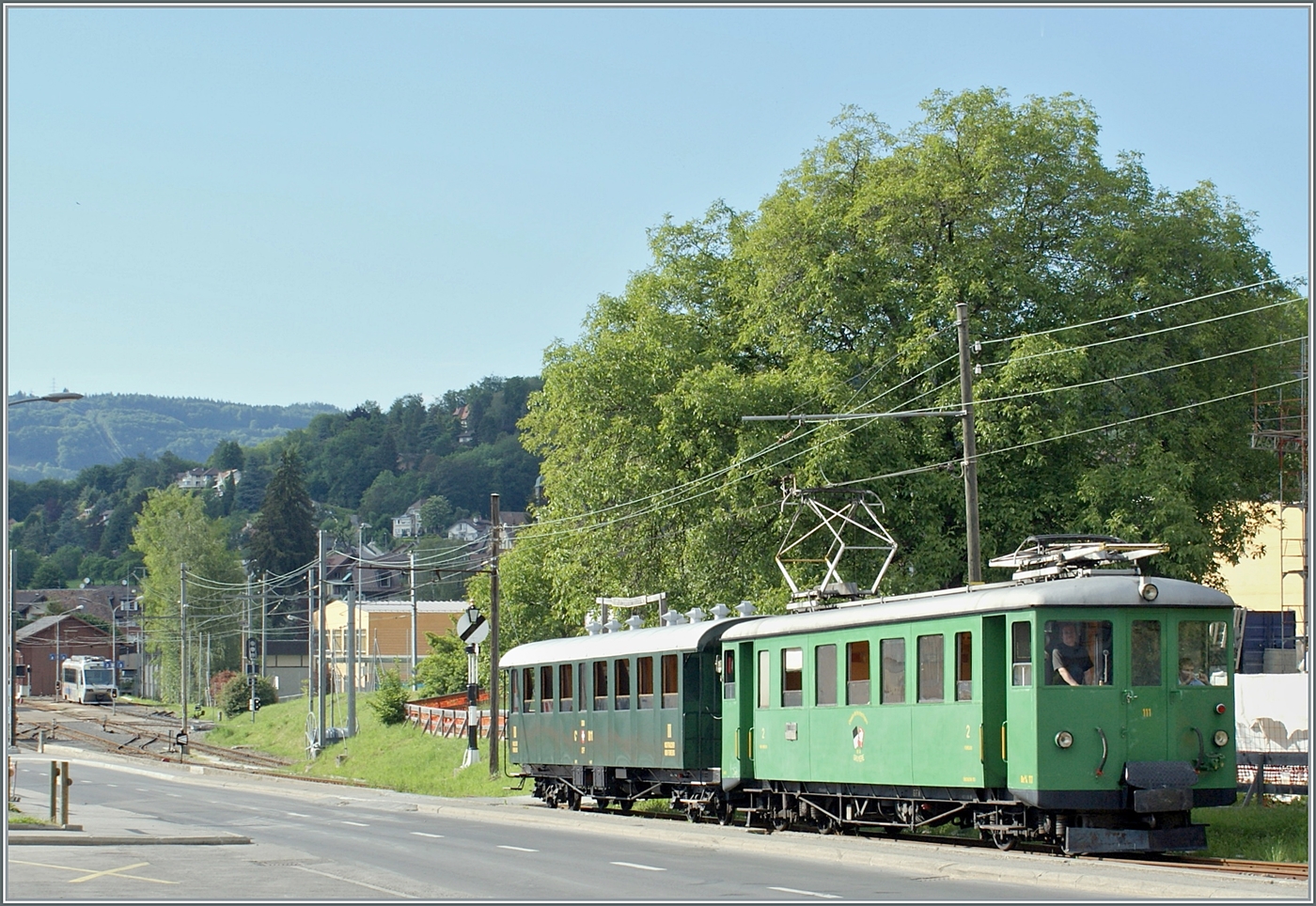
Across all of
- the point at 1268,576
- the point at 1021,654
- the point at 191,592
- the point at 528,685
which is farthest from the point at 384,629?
the point at 1021,654

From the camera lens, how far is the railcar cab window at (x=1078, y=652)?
17875 millimetres

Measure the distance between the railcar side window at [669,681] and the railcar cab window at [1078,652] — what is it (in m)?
9.23

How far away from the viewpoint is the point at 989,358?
3472cm

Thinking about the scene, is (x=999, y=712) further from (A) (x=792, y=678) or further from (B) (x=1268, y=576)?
(B) (x=1268, y=576)

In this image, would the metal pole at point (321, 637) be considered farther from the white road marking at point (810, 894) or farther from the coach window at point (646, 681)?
the white road marking at point (810, 894)

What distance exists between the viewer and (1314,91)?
16.4 m

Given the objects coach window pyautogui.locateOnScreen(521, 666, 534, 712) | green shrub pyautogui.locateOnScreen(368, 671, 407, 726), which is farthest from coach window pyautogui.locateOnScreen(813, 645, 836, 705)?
green shrub pyautogui.locateOnScreen(368, 671, 407, 726)

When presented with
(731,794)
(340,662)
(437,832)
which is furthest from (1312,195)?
(340,662)

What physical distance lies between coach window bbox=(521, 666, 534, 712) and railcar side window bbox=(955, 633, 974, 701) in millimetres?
15522

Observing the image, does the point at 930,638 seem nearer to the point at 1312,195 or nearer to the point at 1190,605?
the point at 1190,605

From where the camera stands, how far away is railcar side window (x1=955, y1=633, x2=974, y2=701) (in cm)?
1869

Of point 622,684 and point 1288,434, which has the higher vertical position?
point 1288,434

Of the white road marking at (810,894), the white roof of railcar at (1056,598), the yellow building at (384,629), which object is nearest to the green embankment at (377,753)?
the white roof of railcar at (1056,598)

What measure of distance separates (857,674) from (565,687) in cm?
1103
